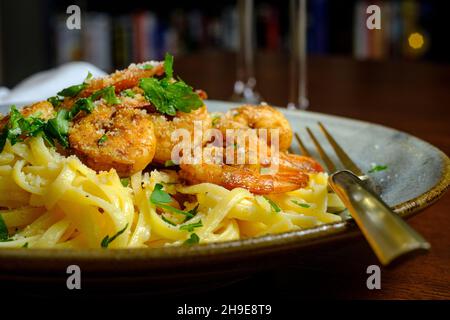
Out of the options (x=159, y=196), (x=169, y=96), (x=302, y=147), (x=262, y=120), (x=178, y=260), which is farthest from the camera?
(x=302, y=147)

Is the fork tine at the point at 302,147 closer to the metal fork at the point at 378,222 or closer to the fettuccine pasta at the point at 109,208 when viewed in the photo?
the fettuccine pasta at the point at 109,208

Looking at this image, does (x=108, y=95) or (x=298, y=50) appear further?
(x=298, y=50)

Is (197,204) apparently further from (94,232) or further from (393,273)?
(393,273)

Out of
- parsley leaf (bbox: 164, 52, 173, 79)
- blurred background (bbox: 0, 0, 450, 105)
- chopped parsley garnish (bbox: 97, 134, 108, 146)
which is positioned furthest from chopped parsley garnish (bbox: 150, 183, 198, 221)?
blurred background (bbox: 0, 0, 450, 105)

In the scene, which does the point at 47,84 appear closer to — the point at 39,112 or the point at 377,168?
the point at 39,112

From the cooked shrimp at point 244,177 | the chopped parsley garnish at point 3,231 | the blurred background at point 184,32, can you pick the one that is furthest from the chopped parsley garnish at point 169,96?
the blurred background at point 184,32

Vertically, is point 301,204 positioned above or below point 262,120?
below

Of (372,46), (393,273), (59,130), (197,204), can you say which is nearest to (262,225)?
(197,204)

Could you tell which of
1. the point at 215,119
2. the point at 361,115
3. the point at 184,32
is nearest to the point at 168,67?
the point at 215,119
